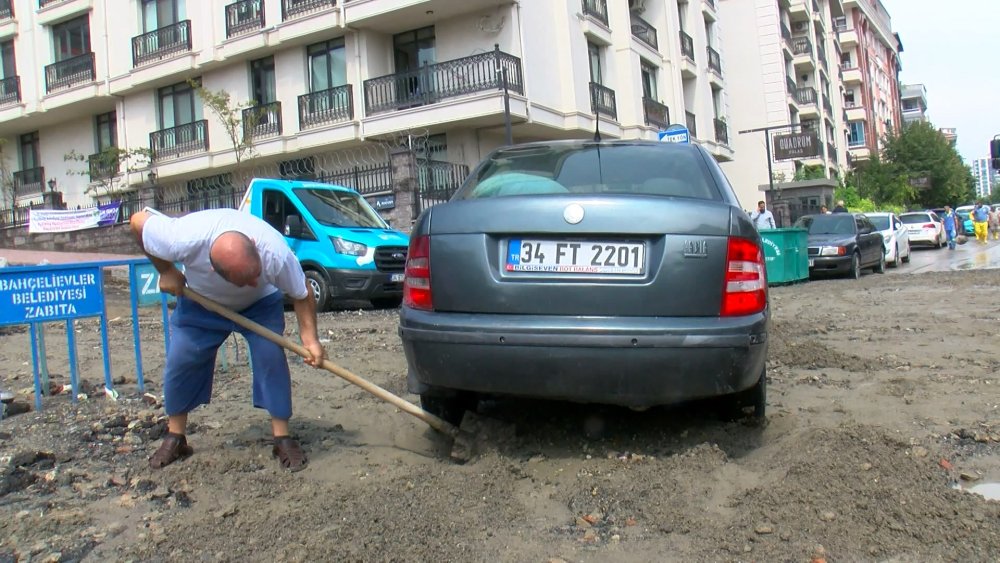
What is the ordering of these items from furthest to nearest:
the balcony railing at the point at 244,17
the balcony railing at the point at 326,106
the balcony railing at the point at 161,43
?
the balcony railing at the point at 161,43 < the balcony railing at the point at 244,17 < the balcony railing at the point at 326,106

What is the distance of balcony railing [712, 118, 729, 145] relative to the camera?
31641mm

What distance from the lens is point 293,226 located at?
36.8ft

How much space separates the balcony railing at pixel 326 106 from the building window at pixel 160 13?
6029 mm

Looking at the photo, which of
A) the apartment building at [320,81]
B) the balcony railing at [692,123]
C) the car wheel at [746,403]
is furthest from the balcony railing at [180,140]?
the car wheel at [746,403]

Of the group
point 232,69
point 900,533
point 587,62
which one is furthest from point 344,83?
point 900,533

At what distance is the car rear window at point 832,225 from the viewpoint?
56.2 feet

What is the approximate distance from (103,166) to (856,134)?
5121 centimetres

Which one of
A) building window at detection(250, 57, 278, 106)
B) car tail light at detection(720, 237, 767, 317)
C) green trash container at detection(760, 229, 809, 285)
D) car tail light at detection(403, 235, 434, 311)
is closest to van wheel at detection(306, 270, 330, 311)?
car tail light at detection(403, 235, 434, 311)

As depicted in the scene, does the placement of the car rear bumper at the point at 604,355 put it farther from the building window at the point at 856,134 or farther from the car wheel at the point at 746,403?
Result: the building window at the point at 856,134

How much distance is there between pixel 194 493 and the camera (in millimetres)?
3467

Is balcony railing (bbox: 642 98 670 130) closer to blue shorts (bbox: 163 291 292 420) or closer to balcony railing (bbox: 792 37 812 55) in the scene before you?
balcony railing (bbox: 792 37 812 55)

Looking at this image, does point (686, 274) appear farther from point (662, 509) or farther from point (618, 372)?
point (662, 509)

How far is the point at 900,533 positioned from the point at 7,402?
194 inches

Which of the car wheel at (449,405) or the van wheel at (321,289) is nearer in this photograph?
the car wheel at (449,405)
